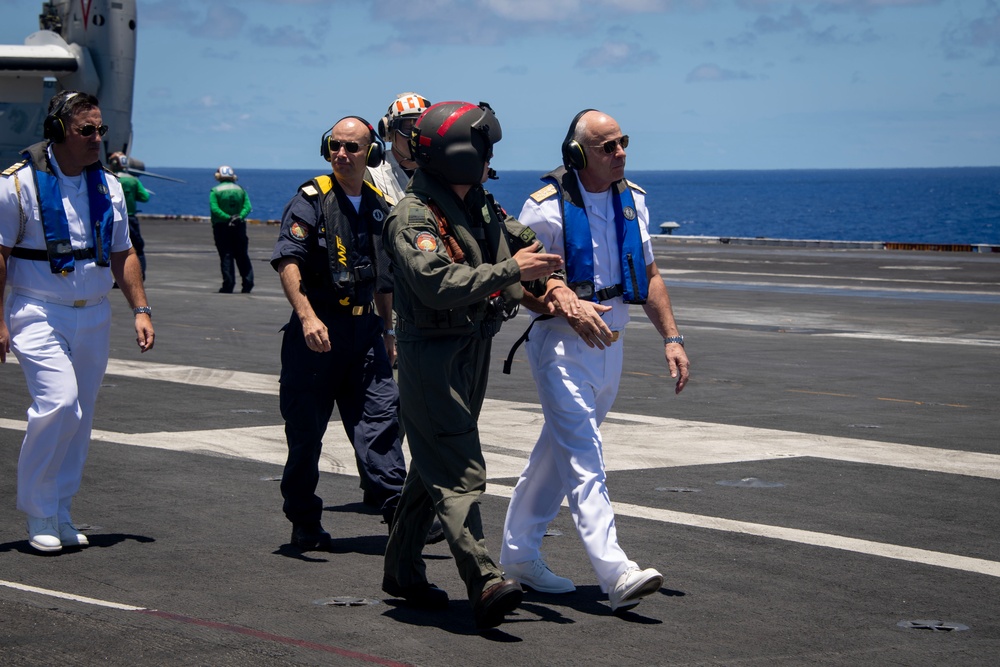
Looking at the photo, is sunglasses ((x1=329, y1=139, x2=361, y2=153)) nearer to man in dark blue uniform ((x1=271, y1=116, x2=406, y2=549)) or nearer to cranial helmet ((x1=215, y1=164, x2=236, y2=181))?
man in dark blue uniform ((x1=271, y1=116, x2=406, y2=549))

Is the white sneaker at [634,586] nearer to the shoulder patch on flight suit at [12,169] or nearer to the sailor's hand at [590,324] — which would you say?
the sailor's hand at [590,324]

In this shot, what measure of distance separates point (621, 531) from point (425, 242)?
2326 millimetres

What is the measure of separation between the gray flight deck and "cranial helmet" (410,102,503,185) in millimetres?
1692

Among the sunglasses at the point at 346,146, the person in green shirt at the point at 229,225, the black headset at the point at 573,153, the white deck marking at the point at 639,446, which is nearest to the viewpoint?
the black headset at the point at 573,153

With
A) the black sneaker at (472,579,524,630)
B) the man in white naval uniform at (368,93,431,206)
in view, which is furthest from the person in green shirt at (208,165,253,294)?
the black sneaker at (472,579,524,630)

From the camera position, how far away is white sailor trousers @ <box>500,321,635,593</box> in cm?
533

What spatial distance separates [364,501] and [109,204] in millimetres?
2077

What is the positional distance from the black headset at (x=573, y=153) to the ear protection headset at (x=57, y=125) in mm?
2321

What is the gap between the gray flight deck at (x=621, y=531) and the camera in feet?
16.2

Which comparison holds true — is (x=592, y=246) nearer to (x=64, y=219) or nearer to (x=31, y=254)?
(x=64, y=219)

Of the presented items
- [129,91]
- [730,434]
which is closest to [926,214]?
[129,91]

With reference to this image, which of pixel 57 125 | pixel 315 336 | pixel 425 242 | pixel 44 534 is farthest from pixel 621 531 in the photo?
pixel 57 125

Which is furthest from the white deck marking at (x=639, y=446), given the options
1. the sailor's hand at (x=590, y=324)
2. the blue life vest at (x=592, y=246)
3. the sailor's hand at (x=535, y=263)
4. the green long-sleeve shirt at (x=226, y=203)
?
the green long-sleeve shirt at (x=226, y=203)

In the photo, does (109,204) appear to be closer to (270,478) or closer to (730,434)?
(270,478)
